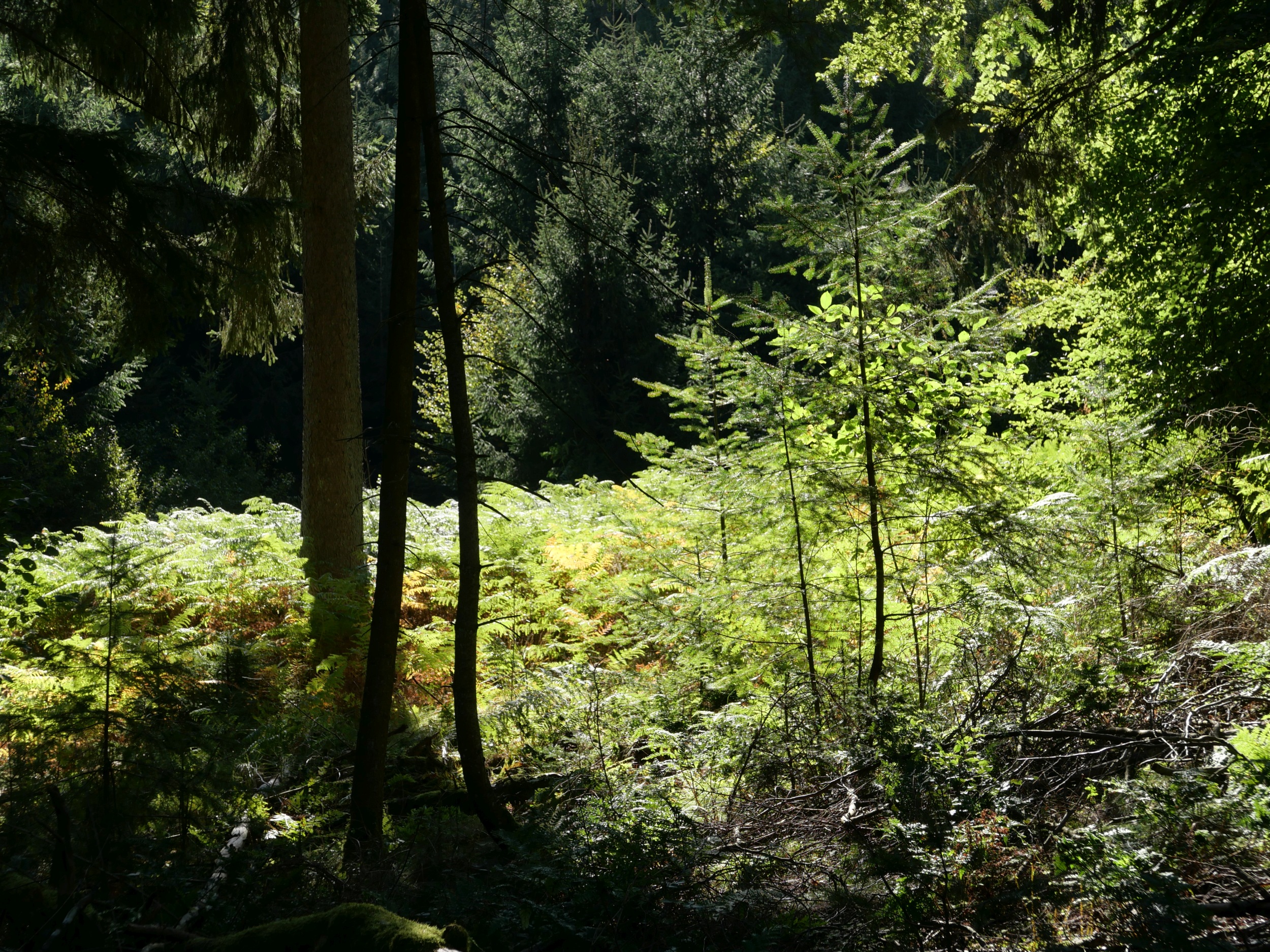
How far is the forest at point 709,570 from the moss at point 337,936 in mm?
16

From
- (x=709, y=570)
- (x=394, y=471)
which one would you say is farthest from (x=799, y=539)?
(x=394, y=471)

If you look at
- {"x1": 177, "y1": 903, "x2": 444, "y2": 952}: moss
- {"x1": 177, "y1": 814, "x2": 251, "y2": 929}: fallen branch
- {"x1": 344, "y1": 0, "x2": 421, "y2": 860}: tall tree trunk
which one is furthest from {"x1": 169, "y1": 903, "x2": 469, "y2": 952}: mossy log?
{"x1": 344, "y1": 0, "x2": 421, "y2": 860}: tall tree trunk

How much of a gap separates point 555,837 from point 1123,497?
406cm

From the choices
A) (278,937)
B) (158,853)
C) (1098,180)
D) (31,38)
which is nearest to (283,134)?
(31,38)

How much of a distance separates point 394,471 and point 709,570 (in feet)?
8.77

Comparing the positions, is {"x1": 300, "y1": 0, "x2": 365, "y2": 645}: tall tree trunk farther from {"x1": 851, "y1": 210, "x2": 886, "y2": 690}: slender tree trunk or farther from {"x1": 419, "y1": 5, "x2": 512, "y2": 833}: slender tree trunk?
{"x1": 851, "y1": 210, "x2": 886, "y2": 690}: slender tree trunk

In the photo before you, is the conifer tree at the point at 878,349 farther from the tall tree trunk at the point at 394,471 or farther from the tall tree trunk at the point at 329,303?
the tall tree trunk at the point at 329,303

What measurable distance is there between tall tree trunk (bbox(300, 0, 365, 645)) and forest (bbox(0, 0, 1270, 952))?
4 centimetres

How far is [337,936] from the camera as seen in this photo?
244 centimetres

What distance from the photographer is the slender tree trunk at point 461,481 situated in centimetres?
433

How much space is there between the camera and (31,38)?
4801 mm

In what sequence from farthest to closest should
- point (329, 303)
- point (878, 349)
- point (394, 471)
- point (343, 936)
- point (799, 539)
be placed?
point (329, 303)
point (799, 539)
point (878, 349)
point (394, 471)
point (343, 936)

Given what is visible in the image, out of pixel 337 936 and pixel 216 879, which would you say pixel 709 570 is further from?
pixel 337 936

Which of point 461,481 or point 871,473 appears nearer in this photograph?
point 461,481
